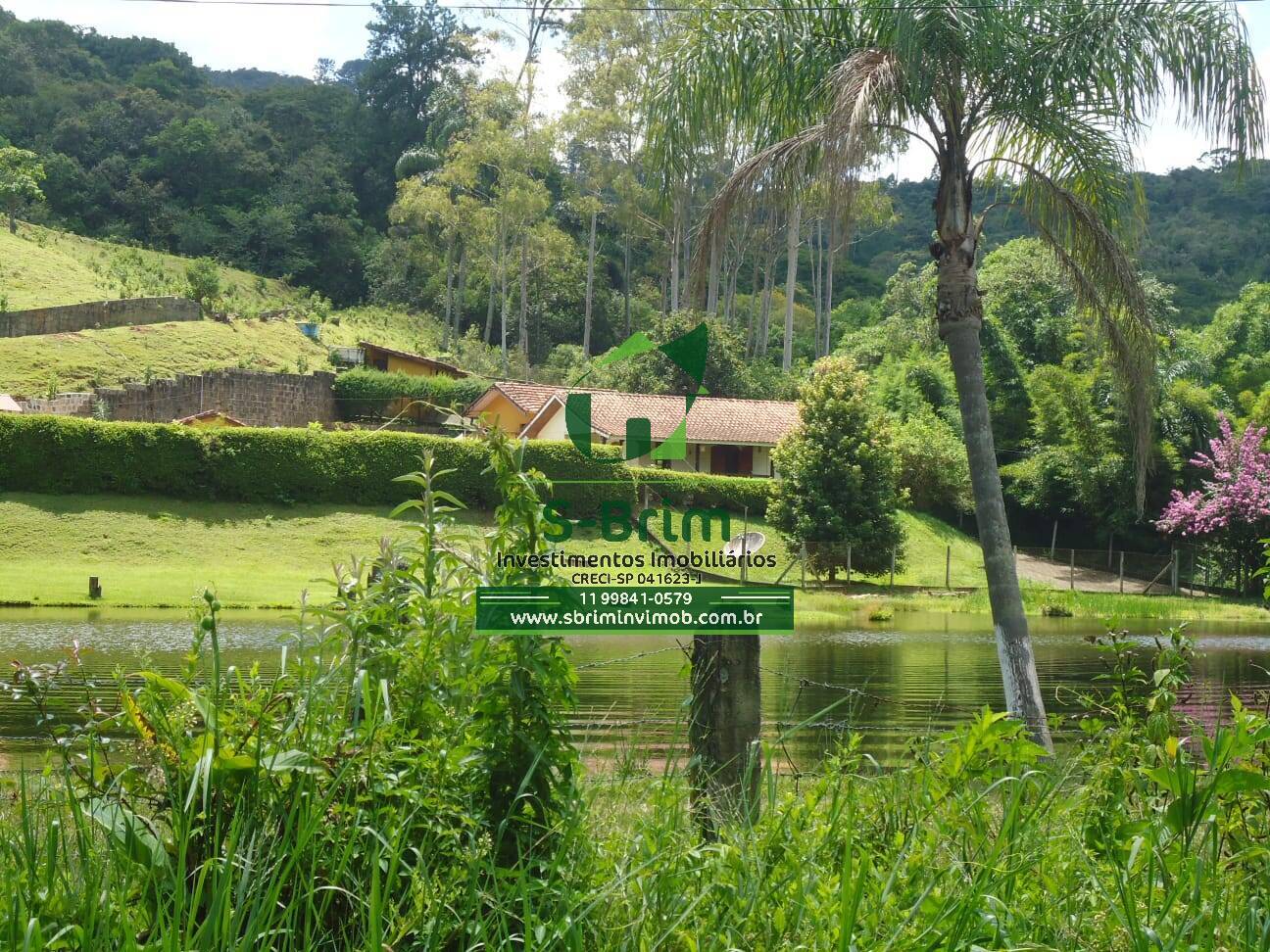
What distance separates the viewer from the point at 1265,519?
2389 centimetres

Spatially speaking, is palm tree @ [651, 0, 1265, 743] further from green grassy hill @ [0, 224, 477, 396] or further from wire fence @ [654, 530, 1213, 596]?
green grassy hill @ [0, 224, 477, 396]

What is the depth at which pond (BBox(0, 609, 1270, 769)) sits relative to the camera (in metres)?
7.63

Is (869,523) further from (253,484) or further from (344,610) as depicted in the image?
(344,610)

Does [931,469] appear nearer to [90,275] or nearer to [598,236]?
[598,236]

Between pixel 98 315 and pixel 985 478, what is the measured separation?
3132 cm

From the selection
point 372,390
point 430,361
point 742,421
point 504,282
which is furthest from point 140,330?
point 742,421

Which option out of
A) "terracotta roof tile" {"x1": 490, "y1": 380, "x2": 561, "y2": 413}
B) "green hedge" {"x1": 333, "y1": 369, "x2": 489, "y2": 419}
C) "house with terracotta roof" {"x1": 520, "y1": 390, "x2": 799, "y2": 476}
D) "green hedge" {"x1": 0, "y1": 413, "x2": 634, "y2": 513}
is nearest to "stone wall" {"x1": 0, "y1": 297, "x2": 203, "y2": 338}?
"green hedge" {"x1": 333, "y1": 369, "x2": 489, "y2": 419}

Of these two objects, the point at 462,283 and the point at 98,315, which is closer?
the point at 98,315

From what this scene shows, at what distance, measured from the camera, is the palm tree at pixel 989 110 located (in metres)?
6.24

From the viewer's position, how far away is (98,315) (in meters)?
32.2

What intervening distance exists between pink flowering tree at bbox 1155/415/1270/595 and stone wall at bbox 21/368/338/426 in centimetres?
2137

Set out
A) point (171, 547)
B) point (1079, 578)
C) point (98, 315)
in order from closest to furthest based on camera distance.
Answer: point (171, 547) → point (1079, 578) → point (98, 315)

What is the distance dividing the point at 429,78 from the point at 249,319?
10313 millimetres

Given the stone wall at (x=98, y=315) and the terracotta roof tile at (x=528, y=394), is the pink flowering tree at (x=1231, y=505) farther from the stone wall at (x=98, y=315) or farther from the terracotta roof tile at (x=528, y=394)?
the stone wall at (x=98, y=315)
